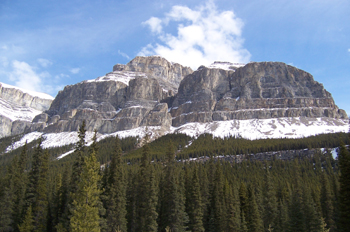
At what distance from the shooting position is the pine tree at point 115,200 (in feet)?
132

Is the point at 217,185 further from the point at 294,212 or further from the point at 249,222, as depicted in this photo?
the point at 294,212

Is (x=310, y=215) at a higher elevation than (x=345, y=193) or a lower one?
lower

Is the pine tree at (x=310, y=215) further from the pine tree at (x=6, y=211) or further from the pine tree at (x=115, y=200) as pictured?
the pine tree at (x=6, y=211)

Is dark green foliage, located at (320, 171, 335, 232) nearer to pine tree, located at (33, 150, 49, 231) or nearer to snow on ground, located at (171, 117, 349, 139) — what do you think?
pine tree, located at (33, 150, 49, 231)

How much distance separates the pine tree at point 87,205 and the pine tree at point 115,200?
15.4 metres

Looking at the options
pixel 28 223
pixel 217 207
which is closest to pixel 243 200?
pixel 217 207

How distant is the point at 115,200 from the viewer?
41.8 metres

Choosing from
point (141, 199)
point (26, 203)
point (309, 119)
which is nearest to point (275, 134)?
point (309, 119)

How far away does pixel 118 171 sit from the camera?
146ft

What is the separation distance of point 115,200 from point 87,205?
18.3 m

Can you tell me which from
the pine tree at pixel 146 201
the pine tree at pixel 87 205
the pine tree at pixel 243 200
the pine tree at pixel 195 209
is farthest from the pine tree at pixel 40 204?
the pine tree at pixel 243 200

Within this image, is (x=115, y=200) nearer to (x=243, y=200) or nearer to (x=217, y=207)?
(x=217, y=207)

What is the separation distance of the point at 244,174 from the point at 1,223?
76.2m

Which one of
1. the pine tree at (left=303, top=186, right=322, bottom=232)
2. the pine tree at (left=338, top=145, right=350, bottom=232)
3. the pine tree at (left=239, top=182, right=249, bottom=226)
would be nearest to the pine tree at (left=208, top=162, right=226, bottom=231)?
the pine tree at (left=239, top=182, right=249, bottom=226)
